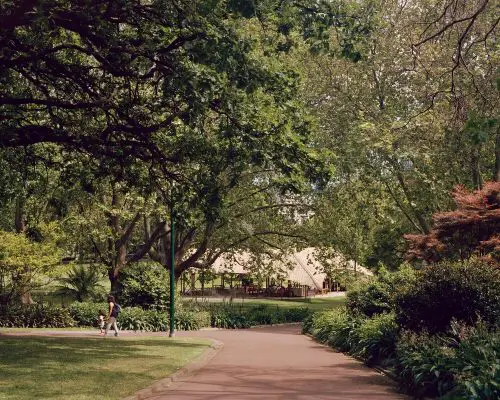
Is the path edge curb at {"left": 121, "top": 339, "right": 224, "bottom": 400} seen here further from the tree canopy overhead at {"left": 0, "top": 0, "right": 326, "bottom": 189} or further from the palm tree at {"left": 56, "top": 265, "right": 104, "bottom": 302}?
the palm tree at {"left": 56, "top": 265, "right": 104, "bottom": 302}

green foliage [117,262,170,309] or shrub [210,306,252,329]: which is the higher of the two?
green foliage [117,262,170,309]

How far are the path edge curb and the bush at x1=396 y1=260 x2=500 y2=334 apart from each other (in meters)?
5.28

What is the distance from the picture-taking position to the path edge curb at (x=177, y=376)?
1191 centimetres

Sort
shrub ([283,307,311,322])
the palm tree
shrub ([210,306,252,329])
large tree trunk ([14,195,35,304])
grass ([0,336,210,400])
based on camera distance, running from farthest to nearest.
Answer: shrub ([283,307,311,322]) → the palm tree → shrub ([210,306,252,329]) → large tree trunk ([14,195,35,304]) → grass ([0,336,210,400])

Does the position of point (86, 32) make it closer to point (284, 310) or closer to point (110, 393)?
point (110, 393)

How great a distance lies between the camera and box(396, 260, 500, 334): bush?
49.5 ft

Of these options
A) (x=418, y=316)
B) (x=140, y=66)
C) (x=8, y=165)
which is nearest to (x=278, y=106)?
(x=140, y=66)

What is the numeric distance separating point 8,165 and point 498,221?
16.1m

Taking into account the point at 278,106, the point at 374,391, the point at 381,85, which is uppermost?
the point at 381,85

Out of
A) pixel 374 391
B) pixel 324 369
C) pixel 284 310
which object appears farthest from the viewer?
pixel 284 310

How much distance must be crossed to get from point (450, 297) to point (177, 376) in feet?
21.0

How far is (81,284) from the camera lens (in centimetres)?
3812

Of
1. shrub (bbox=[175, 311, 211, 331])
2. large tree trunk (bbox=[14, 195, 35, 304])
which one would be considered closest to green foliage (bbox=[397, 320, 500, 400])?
large tree trunk (bbox=[14, 195, 35, 304])

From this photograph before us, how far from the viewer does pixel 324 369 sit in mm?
16844
